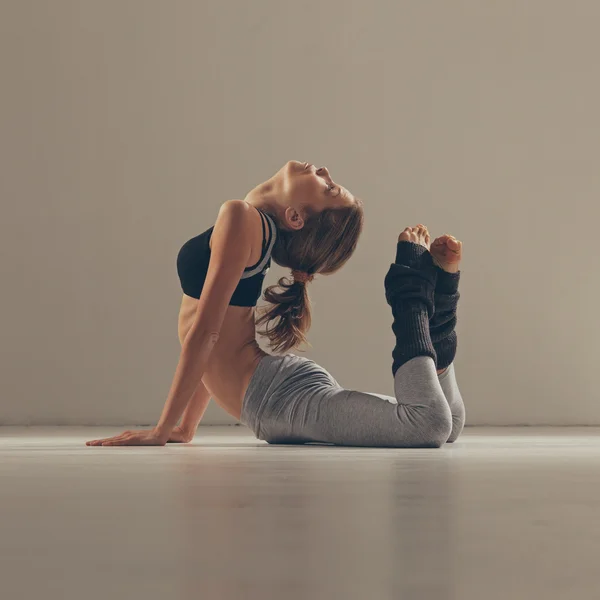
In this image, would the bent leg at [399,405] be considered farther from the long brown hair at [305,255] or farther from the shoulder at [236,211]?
the shoulder at [236,211]

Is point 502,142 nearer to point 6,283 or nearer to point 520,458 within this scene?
point 6,283

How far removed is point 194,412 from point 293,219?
54cm

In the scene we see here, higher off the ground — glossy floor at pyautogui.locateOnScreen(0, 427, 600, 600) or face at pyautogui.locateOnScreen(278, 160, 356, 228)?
face at pyautogui.locateOnScreen(278, 160, 356, 228)

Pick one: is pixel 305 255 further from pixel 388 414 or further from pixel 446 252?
pixel 388 414

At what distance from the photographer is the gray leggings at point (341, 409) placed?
204 centimetres

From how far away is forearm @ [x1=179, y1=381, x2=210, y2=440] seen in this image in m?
2.32

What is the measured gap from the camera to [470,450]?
1990 mm

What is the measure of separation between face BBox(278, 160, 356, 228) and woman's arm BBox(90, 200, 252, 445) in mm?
165

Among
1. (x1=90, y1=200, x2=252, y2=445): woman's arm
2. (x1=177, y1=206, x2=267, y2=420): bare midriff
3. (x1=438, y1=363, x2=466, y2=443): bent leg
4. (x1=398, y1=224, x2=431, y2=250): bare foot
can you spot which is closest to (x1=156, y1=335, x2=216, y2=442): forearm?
(x1=90, y1=200, x2=252, y2=445): woman's arm

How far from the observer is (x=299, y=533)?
71 centimetres

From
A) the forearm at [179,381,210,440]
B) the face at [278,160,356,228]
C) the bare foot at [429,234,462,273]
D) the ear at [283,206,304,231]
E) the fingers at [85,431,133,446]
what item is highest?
the face at [278,160,356,228]

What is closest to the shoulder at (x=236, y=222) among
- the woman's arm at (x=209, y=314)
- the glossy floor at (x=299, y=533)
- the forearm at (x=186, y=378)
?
the woman's arm at (x=209, y=314)

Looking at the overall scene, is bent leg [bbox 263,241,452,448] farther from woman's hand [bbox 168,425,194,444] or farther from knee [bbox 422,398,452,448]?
woman's hand [bbox 168,425,194,444]

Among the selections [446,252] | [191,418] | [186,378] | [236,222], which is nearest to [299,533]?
[186,378]
